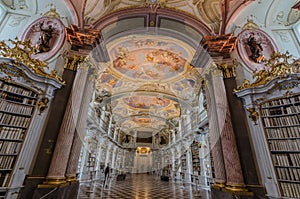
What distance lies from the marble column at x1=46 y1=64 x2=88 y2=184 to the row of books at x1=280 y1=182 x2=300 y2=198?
18.3 ft

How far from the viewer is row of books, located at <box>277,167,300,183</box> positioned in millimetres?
3619

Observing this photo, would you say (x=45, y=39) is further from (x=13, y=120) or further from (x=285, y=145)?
(x=285, y=145)

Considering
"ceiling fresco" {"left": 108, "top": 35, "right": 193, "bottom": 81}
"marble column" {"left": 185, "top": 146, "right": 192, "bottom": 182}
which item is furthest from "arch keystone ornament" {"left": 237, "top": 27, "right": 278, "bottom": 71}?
"marble column" {"left": 185, "top": 146, "right": 192, "bottom": 182}

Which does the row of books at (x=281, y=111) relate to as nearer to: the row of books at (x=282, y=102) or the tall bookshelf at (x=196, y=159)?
the row of books at (x=282, y=102)

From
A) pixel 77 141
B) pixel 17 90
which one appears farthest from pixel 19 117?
pixel 77 141

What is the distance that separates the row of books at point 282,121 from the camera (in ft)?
13.0

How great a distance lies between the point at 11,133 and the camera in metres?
3.85

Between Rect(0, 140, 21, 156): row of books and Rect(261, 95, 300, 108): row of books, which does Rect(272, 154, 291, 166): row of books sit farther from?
Rect(0, 140, 21, 156): row of books

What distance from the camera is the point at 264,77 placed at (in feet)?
15.1

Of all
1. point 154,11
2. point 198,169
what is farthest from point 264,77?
point 198,169

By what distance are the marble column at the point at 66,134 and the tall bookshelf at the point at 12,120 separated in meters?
0.87

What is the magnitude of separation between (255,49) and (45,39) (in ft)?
25.4

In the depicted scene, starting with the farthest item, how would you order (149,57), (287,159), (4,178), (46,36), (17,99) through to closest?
1. (149,57)
2. (46,36)
3. (17,99)
4. (287,159)
5. (4,178)

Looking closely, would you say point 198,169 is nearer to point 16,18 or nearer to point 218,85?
point 218,85
